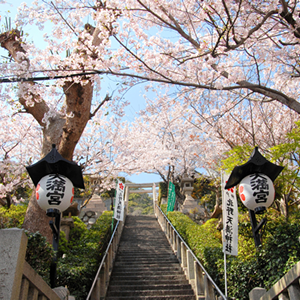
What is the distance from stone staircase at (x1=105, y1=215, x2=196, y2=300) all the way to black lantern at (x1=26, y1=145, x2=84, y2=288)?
359 cm

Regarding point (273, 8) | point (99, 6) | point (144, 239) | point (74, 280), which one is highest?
point (99, 6)

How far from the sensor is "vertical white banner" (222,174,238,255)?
492 centimetres

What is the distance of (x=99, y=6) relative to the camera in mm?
6652

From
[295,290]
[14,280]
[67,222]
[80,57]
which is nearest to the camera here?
[14,280]

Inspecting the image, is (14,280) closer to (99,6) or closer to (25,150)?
(99,6)

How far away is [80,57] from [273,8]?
4.34m

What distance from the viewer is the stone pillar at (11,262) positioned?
2.58 metres

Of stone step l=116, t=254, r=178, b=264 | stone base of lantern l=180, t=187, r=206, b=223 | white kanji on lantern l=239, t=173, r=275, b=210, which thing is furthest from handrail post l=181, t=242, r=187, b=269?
stone base of lantern l=180, t=187, r=206, b=223

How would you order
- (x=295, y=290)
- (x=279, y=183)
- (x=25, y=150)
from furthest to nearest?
1. (x=25, y=150)
2. (x=279, y=183)
3. (x=295, y=290)

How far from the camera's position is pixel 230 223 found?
5.16m

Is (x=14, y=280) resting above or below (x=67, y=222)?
below

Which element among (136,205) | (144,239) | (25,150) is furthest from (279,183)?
(136,205)

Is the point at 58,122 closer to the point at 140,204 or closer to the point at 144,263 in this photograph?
the point at 144,263

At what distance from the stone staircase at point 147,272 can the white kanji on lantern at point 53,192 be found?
3.78 meters
